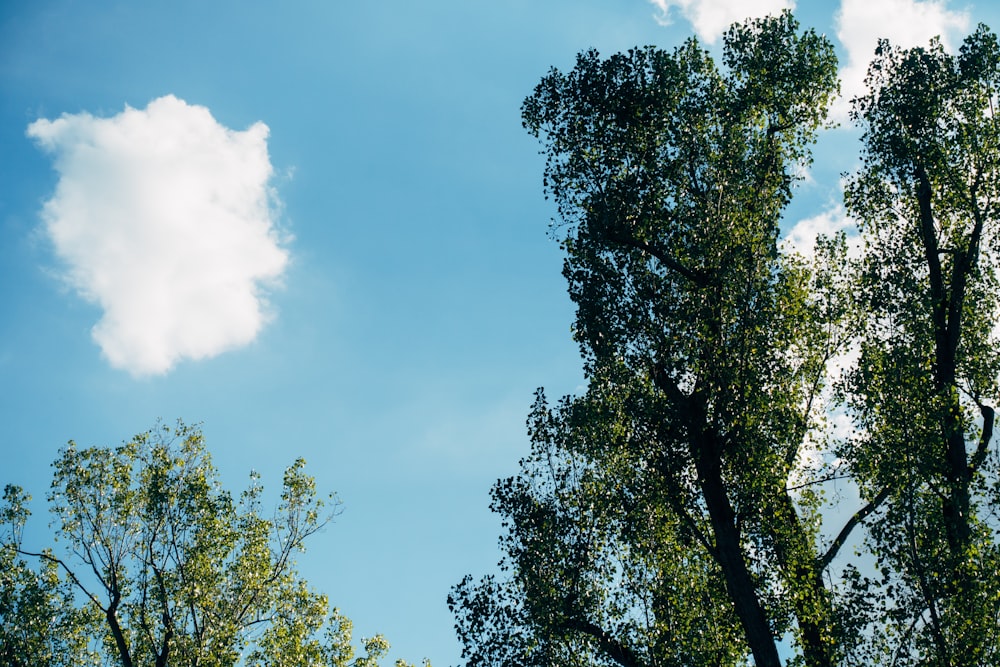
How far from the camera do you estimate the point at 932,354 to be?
26.2 meters

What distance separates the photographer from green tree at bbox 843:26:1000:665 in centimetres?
2180

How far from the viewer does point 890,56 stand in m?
30.1

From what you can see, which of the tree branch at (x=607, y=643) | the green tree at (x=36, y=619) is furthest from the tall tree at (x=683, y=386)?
the green tree at (x=36, y=619)

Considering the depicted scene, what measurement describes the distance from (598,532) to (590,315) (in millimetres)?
6545

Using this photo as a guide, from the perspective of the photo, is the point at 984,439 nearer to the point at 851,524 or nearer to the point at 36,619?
the point at 851,524

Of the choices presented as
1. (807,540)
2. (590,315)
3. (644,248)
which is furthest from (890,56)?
(807,540)

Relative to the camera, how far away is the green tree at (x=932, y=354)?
71.5 feet

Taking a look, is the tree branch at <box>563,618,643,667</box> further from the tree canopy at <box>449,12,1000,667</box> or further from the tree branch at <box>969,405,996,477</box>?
the tree branch at <box>969,405,996,477</box>

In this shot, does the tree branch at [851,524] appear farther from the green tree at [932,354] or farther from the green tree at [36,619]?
the green tree at [36,619]

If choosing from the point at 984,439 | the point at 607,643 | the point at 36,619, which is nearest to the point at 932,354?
the point at 984,439

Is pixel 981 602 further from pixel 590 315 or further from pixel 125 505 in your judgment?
pixel 125 505

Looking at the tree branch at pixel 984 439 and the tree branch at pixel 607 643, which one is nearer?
the tree branch at pixel 607 643

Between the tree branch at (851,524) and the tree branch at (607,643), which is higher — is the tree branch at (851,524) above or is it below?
above

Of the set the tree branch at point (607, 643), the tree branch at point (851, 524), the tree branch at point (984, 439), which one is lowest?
the tree branch at point (607, 643)
